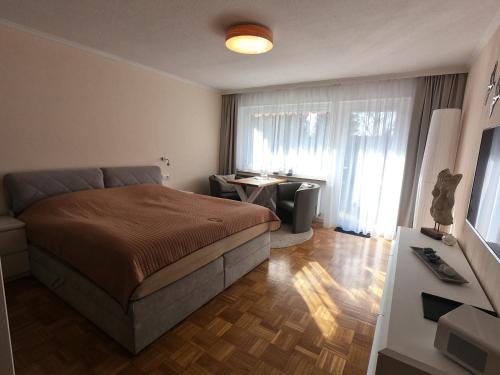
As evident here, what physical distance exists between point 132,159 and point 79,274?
7.31 feet

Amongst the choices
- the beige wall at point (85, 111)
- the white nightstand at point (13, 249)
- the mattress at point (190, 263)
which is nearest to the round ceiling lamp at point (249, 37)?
the mattress at point (190, 263)

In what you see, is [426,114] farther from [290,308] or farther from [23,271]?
[23,271]

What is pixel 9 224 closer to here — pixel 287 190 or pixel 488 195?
pixel 287 190

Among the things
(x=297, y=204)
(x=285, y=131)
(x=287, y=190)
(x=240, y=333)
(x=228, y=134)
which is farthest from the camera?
(x=228, y=134)

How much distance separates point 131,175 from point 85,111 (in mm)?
975

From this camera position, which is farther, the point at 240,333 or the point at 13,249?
the point at 13,249

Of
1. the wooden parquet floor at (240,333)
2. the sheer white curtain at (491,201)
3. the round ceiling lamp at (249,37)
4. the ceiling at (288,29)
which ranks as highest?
the ceiling at (288,29)

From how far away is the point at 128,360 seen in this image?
159 centimetres

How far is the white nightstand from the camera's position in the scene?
2293 millimetres

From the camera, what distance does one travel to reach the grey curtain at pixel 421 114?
10.5 feet

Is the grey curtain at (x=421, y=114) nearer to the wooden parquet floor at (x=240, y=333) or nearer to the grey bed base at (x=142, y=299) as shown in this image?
the wooden parquet floor at (x=240, y=333)

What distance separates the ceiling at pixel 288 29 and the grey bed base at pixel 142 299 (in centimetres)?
212

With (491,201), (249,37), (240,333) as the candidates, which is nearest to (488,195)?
(491,201)

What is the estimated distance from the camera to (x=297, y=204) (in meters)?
3.84
